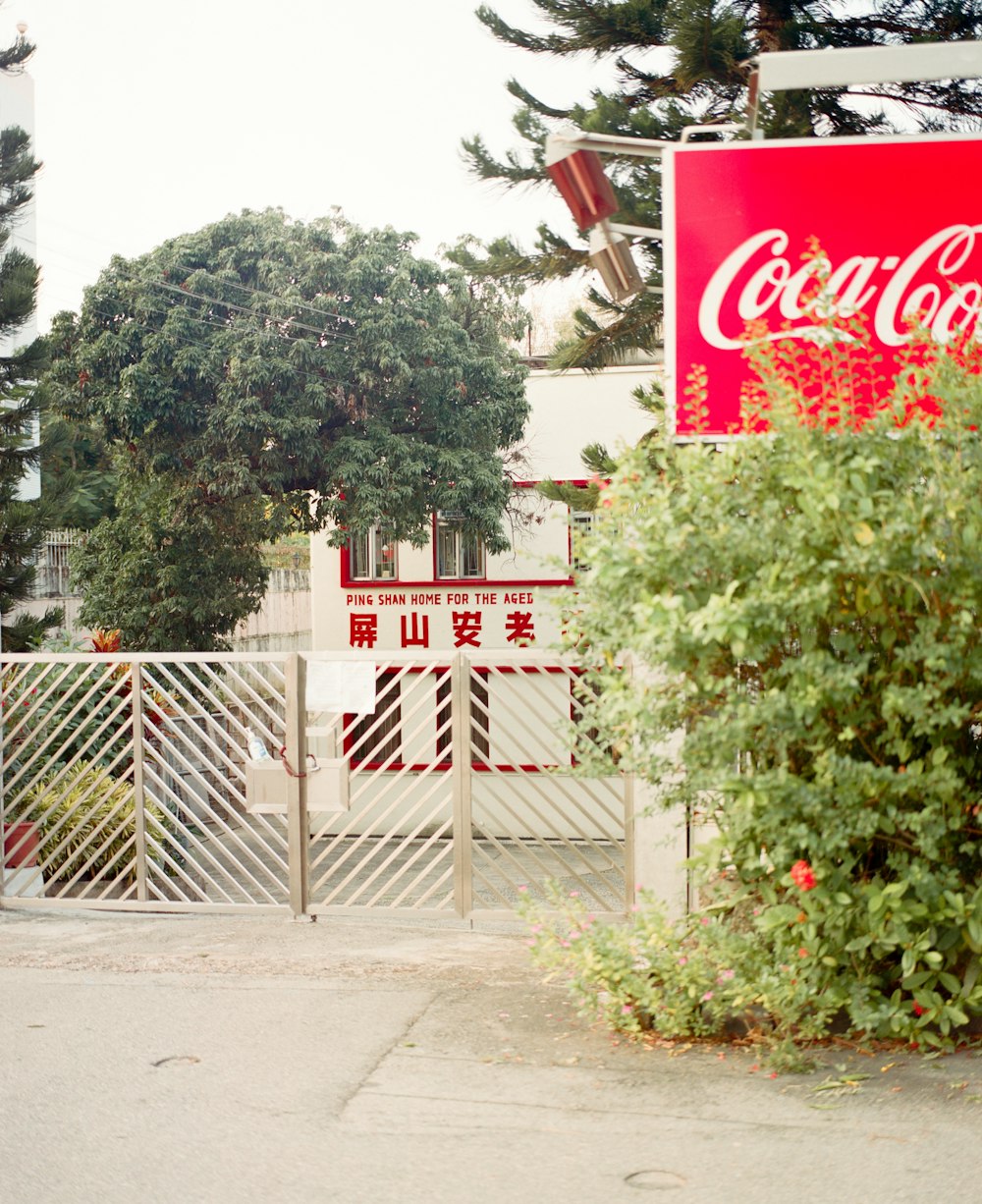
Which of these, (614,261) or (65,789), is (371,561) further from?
(614,261)

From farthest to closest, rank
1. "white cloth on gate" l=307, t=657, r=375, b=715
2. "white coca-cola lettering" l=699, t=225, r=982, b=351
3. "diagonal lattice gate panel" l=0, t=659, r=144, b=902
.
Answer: "diagonal lattice gate panel" l=0, t=659, r=144, b=902
"white cloth on gate" l=307, t=657, r=375, b=715
"white coca-cola lettering" l=699, t=225, r=982, b=351

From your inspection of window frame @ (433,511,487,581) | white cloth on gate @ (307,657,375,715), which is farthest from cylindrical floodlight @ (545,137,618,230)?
window frame @ (433,511,487,581)

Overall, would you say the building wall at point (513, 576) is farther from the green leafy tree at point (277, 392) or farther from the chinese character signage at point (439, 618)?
the green leafy tree at point (277, 392)

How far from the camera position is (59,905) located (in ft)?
26.8

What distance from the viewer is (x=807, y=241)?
6.32m

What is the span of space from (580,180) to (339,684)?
3.02 meters

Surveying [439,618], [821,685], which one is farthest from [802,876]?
[439,618]

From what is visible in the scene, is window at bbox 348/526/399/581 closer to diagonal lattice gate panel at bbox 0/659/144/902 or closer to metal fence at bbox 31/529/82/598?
metal fence at bbox 31/529/82/598

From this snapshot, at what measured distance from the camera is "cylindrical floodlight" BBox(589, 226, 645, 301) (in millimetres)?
8148

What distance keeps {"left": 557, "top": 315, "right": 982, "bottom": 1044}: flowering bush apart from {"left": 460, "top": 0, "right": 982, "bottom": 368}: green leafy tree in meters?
8.83

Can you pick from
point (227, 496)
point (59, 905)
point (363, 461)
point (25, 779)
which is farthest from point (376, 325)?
point (59, 905)

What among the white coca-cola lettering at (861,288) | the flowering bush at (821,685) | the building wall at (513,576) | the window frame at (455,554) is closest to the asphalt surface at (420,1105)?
the flowering bush at (821,685)

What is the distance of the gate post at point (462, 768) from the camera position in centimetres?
750

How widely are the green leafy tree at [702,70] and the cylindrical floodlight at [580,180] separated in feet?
19.3
